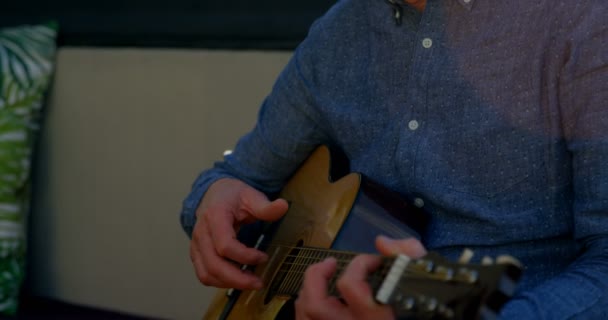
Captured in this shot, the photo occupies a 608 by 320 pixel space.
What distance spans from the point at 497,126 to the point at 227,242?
49 centimetres

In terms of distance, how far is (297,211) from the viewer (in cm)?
151

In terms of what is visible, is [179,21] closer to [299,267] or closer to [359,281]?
[299,267]

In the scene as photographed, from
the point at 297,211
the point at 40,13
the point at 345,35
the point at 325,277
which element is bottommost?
the point at 40,13

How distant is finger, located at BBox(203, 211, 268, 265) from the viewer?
1429 millimetres

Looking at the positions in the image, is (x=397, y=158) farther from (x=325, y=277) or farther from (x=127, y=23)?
(x=127, y=23)

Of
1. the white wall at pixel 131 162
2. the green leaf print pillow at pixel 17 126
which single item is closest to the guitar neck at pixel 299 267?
the white wall at pixel 131 162

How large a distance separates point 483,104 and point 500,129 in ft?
0.15

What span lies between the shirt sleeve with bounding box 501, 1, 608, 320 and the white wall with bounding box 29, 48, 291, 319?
43.1 inches

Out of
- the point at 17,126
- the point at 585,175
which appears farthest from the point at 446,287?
the point at 17,126

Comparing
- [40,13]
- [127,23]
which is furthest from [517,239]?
[40,13]

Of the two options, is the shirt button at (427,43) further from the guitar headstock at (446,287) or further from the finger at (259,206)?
the guitar headstock at (446,287)

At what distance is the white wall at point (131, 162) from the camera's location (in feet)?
7.45

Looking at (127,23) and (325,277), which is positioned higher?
(325,277)

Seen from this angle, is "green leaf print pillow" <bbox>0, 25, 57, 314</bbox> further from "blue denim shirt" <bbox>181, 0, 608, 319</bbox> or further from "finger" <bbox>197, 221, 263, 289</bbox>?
"blue denim shirt" <bbox>181, 0, 608, 319</bbox>
